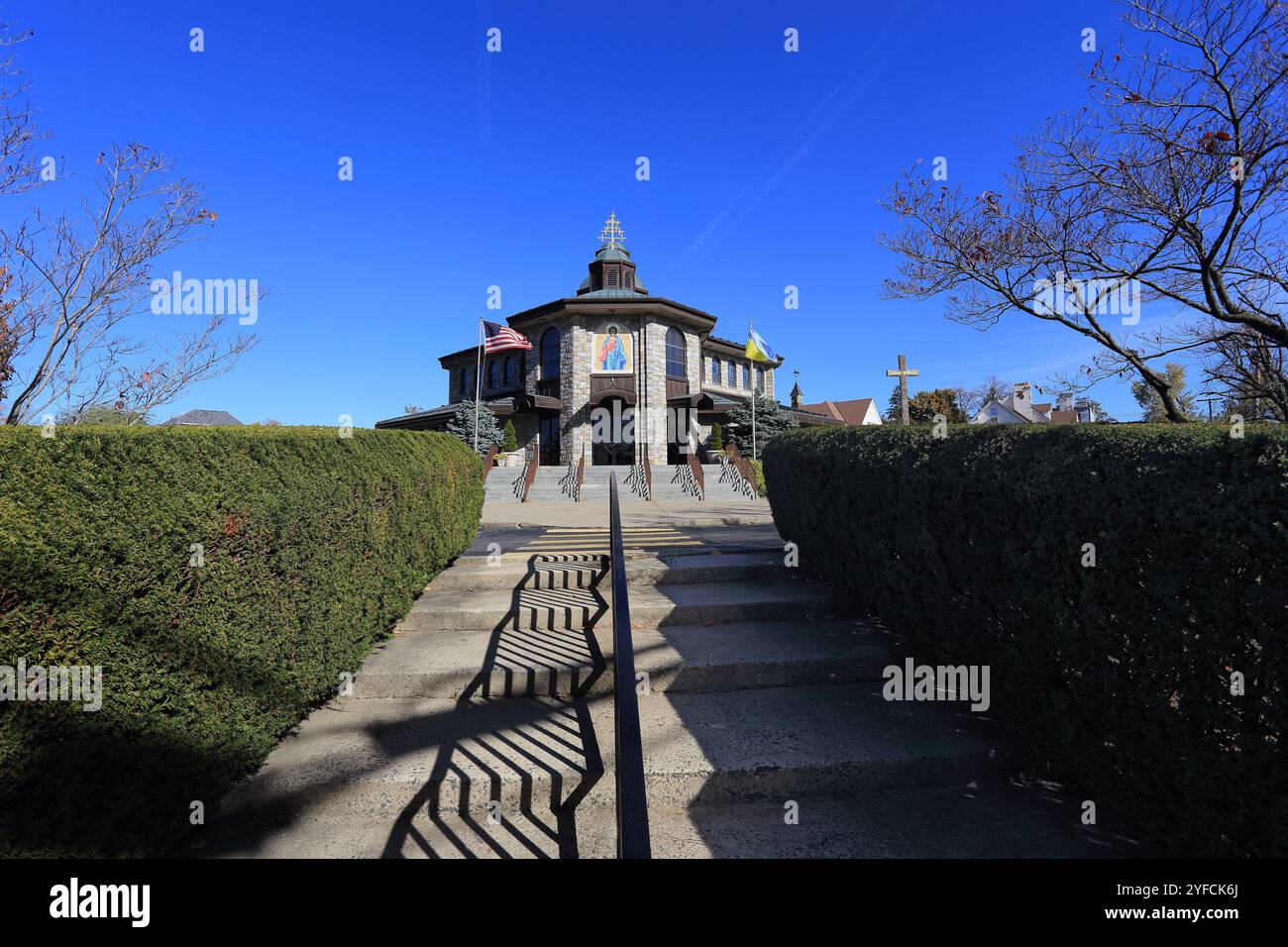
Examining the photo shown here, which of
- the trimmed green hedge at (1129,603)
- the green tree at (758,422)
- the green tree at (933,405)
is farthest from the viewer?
the green tree at (933,405)

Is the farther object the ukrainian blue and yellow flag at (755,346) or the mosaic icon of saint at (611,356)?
the mosaic icon of saint at (611,356)

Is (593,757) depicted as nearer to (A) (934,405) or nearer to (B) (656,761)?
(B) (656,761)

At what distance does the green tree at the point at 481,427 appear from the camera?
28.1 meters

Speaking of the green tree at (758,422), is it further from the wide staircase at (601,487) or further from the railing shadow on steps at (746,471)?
the railing shadow on steps at (746,471)

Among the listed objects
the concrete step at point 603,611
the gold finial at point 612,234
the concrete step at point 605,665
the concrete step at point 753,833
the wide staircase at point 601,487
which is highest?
the gold finial at point 612,234

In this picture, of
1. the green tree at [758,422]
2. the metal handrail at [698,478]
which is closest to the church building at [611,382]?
the green tree at [758,422]

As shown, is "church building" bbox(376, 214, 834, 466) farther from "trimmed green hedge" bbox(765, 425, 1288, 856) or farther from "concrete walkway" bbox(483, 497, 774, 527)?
"trimmed green hedge" bbox(765, 425, 1288, 856)

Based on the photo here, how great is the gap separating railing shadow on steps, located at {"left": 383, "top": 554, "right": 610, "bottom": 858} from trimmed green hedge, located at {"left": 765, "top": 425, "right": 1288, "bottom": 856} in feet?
7.54

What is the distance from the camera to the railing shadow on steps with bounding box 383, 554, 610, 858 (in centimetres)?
268

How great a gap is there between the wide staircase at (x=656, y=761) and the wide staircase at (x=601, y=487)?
43.7 ft

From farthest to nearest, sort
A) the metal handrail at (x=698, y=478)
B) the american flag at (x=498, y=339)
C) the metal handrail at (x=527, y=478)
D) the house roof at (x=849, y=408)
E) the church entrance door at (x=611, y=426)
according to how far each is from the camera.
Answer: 1. the house roof at (x=849, y=408)
2. the church entrance door at (x=611, y=426)
3. the american flag at (x=498, y=339)
4. the metal handrail at (x=527, y=478)
5. the metal handrail at (x=698, y=478)
